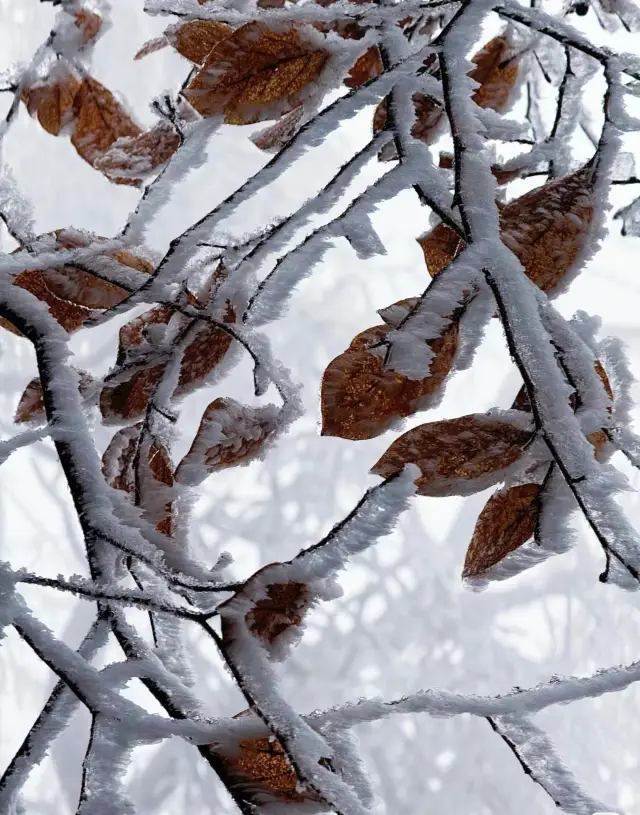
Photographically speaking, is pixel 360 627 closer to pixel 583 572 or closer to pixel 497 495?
pixel 583 572

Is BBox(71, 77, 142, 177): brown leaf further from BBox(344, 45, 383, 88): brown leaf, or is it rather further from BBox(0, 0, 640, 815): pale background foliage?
BBox(0, 0, 640, 815): pale background foliage

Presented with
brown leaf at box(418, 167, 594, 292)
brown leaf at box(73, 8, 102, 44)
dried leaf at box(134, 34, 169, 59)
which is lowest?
brown leaf at box(418, 167, 594, 292)

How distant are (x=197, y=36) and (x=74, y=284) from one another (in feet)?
0.37

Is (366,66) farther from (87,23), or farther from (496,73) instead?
(87,23)

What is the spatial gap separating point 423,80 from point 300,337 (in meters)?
0.95

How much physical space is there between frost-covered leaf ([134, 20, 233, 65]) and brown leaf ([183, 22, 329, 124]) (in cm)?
5

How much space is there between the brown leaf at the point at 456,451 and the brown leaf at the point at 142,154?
0.22 meters

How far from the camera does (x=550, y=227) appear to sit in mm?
250

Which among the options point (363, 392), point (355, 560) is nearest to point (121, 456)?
point (363, 392)

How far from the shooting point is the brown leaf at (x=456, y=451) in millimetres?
235

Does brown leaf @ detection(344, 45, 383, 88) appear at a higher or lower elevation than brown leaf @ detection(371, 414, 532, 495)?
higher

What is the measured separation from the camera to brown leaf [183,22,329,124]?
0.83 ft

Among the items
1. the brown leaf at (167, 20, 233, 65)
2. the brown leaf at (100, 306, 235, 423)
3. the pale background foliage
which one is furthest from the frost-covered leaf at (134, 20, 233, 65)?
the pale background foliage

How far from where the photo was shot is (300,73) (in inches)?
10.4
